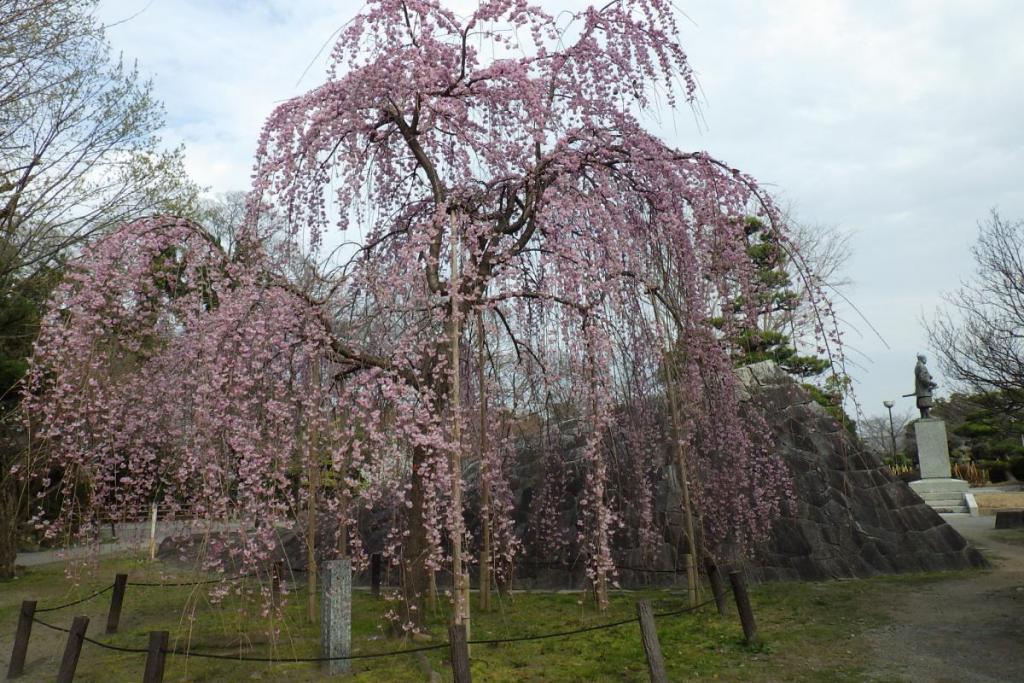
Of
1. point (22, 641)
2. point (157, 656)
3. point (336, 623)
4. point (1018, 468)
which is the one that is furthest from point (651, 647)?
point (1018, 468)

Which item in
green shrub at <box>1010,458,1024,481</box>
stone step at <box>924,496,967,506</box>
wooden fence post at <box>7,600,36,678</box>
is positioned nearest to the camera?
wooden fence post at <box>7,600,36,678</box>

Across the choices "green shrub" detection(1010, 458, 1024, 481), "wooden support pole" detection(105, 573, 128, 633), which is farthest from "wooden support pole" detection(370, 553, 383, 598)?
"green shrub" detection(1010, 458, 1024, 481)

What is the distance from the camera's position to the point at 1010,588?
7.23m

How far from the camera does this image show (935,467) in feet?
53.4

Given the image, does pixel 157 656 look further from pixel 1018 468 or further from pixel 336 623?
pixel 1018 468

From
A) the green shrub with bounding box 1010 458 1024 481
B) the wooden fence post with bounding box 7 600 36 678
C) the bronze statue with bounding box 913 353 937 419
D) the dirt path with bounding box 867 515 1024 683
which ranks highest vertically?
the bronze statue with bounding box 913 353 937 419

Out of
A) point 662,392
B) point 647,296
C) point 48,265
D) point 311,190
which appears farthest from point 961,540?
point 48,265

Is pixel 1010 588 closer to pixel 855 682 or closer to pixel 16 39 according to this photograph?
pixel 855 682

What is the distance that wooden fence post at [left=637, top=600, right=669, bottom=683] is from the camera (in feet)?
13.1

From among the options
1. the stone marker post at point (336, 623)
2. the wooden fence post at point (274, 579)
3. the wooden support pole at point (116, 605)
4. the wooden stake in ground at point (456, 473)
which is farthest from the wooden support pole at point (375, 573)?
the wooden stake in ground at point (456, 473)

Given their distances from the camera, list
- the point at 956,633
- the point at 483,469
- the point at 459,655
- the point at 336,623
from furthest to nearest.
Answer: the point at 483,469
the point at 956,633
the point at 336,623
the point at 459,655

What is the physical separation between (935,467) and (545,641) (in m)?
14.4

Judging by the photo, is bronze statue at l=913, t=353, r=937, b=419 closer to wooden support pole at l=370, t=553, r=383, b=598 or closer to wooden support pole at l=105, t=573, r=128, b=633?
wooden support pole at l=370, t=553, r=383, b=598

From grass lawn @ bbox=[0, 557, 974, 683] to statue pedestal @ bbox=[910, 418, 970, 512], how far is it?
30.0 ft
